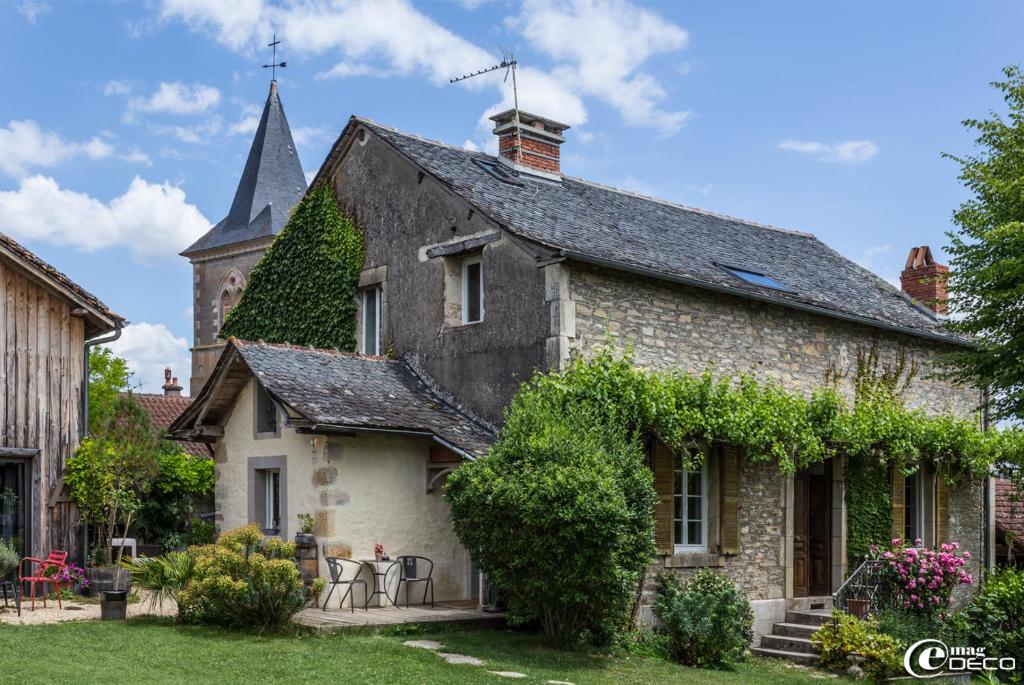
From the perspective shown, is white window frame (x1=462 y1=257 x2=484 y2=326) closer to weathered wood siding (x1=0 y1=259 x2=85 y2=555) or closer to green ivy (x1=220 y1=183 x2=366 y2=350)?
green ivy (x1=220 y1=183 x2=366 y2=350)

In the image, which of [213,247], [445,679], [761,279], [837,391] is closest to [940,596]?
[837,391]

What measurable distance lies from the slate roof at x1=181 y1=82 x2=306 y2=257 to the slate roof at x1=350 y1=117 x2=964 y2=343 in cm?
2187

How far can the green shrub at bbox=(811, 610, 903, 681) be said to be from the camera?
13.3 metres

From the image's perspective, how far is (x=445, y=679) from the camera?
9914 mm

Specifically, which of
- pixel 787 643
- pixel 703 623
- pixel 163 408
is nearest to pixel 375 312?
pixel 703 623

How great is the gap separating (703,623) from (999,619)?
4.46 metres

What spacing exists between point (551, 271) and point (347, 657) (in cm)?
530

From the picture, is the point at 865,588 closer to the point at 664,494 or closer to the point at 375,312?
the point at 664,494

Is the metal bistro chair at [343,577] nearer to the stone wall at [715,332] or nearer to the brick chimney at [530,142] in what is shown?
the stone wall at [715,332]

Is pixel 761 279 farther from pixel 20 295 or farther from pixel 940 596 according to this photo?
pixel 20 295

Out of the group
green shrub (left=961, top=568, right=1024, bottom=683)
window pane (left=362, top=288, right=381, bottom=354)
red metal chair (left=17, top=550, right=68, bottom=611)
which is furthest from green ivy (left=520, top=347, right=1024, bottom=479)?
red metal chair (left=17, top=550, right=68, bottom=611)

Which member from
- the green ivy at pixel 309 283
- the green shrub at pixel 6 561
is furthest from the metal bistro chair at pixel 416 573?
the green shrub at pixel 6 561

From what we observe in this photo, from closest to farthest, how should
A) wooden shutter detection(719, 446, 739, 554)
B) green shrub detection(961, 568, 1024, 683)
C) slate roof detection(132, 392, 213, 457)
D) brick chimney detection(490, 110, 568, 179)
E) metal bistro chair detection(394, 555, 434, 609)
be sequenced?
metal bistro chair detection(394, 555, 434, 609) < green shrub detection(961, 568, 1024, 683) < wooden shutter detection(719, 446, 739, 554) < brick chimney detection(490, 110, 568, 179) < slate roof detection(132, 392, 213, 457)

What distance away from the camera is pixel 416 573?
1402 centimetres
